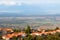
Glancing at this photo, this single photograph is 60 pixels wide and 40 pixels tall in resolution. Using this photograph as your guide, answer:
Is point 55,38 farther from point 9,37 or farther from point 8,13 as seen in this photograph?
point 8,13

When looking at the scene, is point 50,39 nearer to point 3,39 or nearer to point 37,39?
point 37,39

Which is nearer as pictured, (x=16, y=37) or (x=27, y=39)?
(x=27, y=39)

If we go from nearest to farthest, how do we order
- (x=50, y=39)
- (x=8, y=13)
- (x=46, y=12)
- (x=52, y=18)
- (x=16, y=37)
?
(x=50, y=39), (x=16, y=37), (x=52, y=18), (x=8, y=13), (x=46, y=12)

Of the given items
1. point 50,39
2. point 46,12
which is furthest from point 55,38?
point 46,12

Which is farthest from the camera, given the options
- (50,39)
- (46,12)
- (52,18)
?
(46,12)

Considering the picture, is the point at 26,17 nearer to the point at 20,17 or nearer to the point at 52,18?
the point at 20,17

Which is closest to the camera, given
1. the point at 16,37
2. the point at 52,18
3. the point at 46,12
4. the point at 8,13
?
the point at 16,37

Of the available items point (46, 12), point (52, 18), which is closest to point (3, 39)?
point (52, 18)

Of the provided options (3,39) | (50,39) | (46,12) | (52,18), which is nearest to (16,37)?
(3,39)

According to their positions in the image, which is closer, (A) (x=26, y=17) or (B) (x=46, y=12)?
(A) (x=26, y=17)
